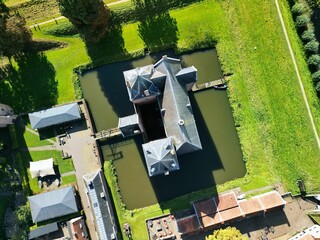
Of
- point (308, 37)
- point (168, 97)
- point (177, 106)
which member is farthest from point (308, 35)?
point (168, 97)

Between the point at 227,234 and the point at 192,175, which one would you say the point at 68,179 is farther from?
the point at 227,234

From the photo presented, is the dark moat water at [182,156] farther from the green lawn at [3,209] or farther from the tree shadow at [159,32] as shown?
the green lawn at [3,209]

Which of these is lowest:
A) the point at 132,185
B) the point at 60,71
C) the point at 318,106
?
the point at 132,185

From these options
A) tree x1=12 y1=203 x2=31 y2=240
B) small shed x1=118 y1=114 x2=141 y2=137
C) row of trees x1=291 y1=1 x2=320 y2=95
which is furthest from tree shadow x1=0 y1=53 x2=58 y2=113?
row of trees x1=291 y1=1 x2=320 y2=95

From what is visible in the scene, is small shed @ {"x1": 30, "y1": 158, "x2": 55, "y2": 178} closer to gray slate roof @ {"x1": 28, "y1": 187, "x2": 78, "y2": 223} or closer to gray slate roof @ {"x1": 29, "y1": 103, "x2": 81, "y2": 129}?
gray slate roof @ {"x1": 28, "y1": 187, "x2": 78, "y2": 223}

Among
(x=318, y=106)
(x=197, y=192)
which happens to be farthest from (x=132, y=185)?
(x=318, y=106)

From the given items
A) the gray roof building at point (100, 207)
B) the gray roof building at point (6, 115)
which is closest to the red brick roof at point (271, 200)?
the gray roof building at point (100, 207)

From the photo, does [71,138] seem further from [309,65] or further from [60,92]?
[309,65]
